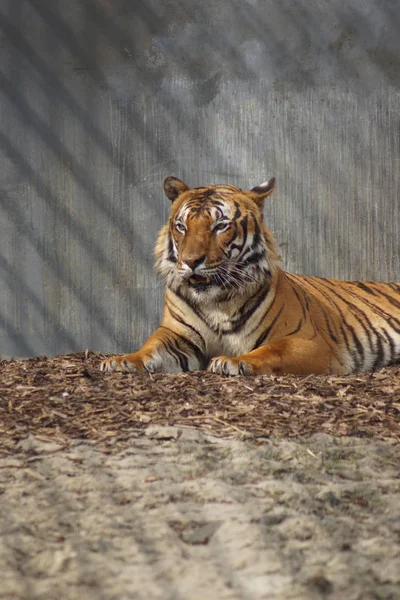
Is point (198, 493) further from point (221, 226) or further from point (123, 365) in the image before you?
point (221, 226)

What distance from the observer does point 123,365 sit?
434 centimetres

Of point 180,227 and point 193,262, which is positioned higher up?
point 180,227

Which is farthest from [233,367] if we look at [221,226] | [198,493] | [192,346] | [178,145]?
[178,145]

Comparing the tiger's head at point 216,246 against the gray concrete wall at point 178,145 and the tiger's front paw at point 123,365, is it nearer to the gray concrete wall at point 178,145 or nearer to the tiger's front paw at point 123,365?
the tiger's front paw at point 123,365

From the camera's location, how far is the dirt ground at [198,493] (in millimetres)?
2184

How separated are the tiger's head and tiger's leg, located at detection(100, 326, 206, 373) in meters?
0.25

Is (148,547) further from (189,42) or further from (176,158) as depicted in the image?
(189,42)

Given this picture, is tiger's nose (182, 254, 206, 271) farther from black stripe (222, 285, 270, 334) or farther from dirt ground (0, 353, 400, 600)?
dirt ground (0, 353, 400, 600)

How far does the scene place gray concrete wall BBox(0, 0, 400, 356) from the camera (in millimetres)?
5871

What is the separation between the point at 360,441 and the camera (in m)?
3.13

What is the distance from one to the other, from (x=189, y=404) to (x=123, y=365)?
0.82m

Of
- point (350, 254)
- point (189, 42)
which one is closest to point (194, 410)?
point (350, 254)

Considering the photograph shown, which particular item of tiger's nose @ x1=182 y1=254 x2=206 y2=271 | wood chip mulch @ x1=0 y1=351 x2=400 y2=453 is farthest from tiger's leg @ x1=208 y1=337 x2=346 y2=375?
tiger's nose @ x1=182 y1=254 x2=206 y2=271

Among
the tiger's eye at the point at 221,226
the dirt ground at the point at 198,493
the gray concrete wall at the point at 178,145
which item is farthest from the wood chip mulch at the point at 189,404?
the gray concrete wall at the point at 178,145
